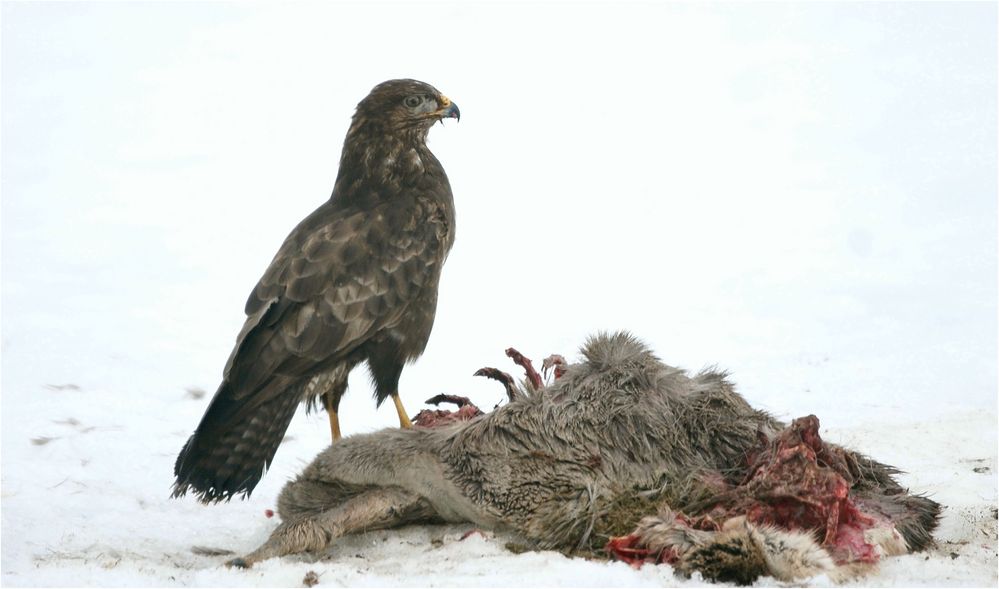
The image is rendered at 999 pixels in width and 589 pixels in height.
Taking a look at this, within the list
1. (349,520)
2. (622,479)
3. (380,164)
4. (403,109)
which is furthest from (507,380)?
(403,109)

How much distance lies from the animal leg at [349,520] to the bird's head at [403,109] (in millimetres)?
2701

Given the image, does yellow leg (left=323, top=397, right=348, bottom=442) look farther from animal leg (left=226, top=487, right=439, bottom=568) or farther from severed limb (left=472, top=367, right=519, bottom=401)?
animal leg (left=226, top=487, right=439, bottom=568)

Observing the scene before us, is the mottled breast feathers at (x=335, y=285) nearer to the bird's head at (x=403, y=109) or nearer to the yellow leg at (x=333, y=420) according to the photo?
the yellow leg at (x=333, y=420)

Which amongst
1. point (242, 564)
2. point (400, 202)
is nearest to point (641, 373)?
point (242, 564)

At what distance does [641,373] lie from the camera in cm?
520

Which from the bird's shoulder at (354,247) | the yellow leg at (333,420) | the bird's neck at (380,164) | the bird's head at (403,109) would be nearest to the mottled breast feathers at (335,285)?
the bird's shoulder at (354,247)

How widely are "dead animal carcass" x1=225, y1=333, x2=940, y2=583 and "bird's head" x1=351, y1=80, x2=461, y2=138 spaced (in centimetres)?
239

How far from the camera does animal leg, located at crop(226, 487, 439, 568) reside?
199 inches

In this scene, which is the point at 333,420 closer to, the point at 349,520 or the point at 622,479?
the point at 349,520

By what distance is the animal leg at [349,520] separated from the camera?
5.05 m

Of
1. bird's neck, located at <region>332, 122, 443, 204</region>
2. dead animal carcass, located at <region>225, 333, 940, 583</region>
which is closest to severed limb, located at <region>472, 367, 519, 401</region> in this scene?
dead animal carcass, located at <region>225, 333, 940, 583</region>

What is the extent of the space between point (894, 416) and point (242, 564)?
167 inches

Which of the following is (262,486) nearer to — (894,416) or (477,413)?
(477,413)

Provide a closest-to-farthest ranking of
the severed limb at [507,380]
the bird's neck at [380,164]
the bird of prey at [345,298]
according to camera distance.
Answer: the severed limb at [507,380] < the bird of prey at [345,298] < the bird's neck at [380,164]
